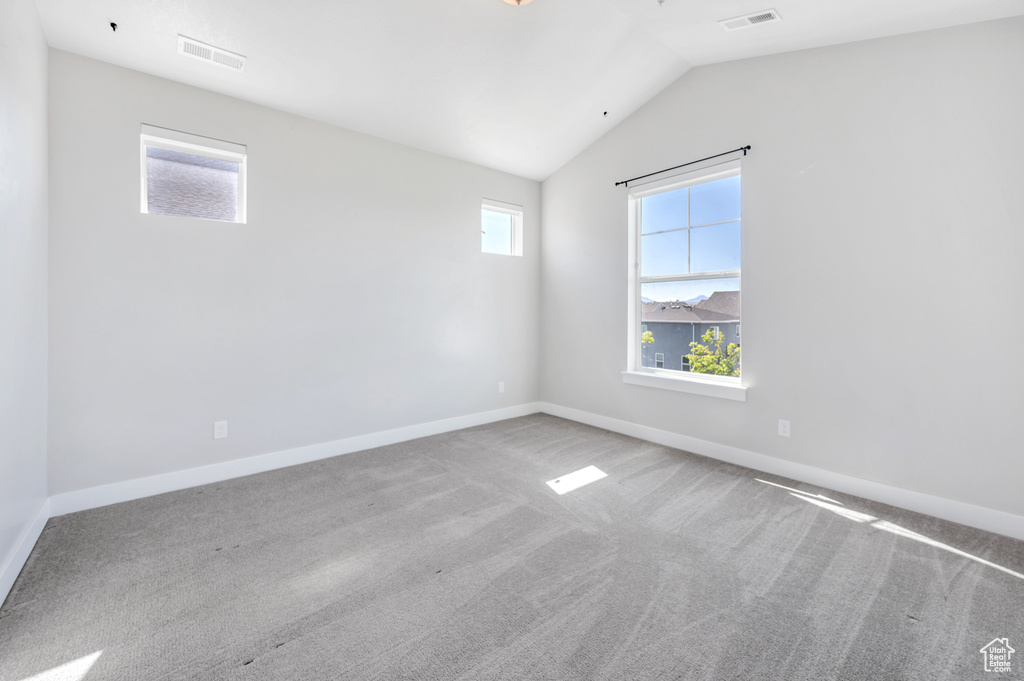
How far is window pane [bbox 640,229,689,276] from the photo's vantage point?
3811 mm

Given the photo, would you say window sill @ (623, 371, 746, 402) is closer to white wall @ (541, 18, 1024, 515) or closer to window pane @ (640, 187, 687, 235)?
white wall @ (541, 18, 1024, 515)

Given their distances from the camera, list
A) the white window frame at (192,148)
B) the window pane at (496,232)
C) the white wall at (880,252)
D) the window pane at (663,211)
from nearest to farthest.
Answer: the white wall at (880,252) < the white window frame at (192,148) < the window pane at (663,211) < the window pane at (496,232)

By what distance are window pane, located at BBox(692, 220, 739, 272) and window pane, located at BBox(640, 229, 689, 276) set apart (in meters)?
0.09

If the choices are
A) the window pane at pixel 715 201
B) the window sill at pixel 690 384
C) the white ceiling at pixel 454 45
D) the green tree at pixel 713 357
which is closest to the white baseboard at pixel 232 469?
the window sill at pixel 690 384

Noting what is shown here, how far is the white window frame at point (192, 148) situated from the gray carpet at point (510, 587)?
6.49 feet

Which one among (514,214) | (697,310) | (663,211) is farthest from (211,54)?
(697,310)

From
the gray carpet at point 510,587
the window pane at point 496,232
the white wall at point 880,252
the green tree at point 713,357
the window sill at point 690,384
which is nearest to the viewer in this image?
the gray carpet at point 510,587

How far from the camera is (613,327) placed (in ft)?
14.1

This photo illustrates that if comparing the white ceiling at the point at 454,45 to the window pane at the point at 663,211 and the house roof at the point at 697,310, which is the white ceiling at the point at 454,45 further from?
the house roof at the point at 697,310

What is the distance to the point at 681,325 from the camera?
3836mm

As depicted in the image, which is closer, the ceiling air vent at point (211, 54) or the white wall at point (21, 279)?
the white wall at point (21, 279)

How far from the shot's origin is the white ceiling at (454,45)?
2385mm

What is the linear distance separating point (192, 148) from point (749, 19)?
3764 mm

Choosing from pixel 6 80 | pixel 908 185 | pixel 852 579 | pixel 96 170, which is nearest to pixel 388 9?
pixel 6 80
